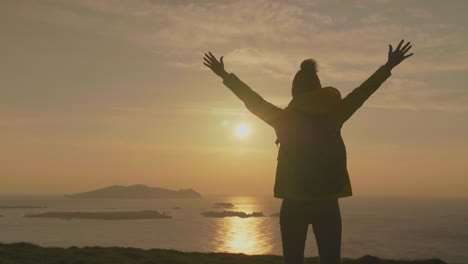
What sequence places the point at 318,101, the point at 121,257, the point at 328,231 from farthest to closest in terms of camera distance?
the point at 121,257 → the point at 318,101 → the point at 328,231

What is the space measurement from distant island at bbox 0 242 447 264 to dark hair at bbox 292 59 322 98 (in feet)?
32.1

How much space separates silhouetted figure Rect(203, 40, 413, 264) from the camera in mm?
3961

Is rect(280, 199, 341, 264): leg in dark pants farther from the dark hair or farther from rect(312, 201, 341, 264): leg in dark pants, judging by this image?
the dark hair

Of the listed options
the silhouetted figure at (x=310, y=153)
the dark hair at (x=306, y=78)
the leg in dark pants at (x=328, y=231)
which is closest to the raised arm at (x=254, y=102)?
the silhouetted figure at (x=310, y=153)

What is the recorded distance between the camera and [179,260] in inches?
516

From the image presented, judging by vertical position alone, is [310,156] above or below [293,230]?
above

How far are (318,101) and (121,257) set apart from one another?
36.0 feet

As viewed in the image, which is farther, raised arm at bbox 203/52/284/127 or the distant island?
the distant island

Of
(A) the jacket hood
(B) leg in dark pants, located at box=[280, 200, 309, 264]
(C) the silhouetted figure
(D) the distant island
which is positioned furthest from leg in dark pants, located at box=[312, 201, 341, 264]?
(D) the distant island

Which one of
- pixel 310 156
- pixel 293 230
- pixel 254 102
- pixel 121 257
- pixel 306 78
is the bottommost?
pixel 121 257

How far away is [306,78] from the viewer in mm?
4172

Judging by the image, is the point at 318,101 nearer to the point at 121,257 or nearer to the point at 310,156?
the point at 310,156

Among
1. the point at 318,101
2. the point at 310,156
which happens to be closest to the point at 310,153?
the point at 310,156

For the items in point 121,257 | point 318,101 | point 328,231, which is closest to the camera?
point 328,231
